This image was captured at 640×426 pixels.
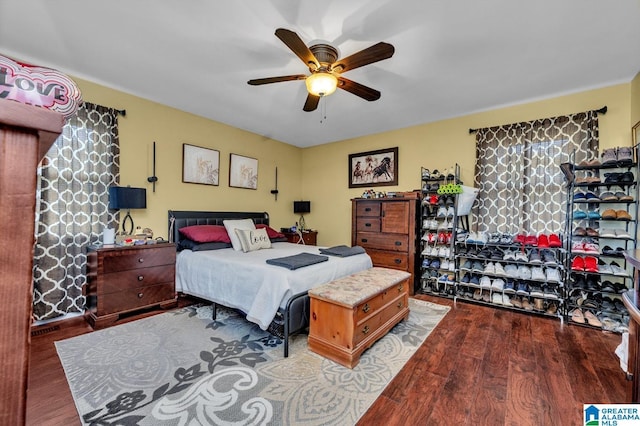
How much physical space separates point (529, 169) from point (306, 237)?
3.67 metres

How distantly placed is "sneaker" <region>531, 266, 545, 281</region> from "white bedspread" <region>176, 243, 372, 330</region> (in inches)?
76.0

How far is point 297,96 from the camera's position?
11.7ft

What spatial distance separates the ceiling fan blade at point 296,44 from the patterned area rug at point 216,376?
7.84 ft

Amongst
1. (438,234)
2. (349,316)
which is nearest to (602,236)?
(438,234)

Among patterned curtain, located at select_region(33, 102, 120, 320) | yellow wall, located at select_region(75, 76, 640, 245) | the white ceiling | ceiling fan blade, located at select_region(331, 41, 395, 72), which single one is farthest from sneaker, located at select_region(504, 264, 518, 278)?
patterned curtain, located at select_region(33, 102, 120, 320)

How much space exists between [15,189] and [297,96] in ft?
11.4

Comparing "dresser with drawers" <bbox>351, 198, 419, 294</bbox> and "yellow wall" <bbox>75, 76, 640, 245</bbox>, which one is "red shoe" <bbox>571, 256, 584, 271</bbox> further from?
"dresser with drawers" <bbox>351, 198, 419, 294</bbox>

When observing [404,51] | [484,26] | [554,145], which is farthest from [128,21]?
[554,145]

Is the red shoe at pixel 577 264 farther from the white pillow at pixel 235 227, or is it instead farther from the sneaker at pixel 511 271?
the white pillow at pixel 235 227

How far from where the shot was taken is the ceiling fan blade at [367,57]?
1986 mm

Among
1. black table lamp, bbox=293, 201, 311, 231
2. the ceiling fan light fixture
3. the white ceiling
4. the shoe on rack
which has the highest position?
the white ceiling

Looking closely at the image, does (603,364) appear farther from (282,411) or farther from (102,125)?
(102,125)

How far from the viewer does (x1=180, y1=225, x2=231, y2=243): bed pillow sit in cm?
365

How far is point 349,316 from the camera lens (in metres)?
2.14
